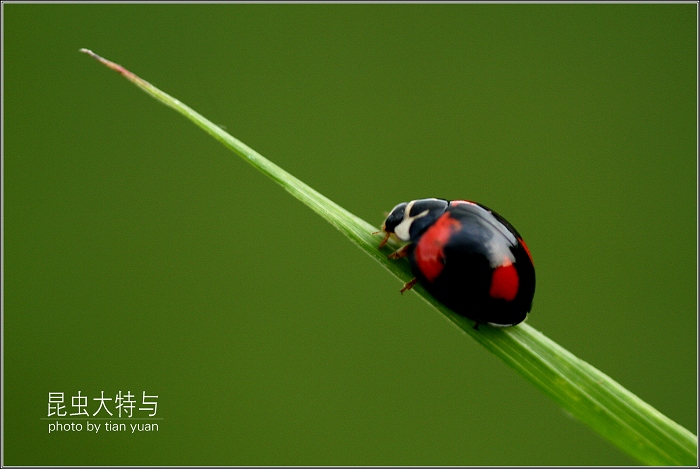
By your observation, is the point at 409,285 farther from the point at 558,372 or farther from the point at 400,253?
the point at 558,372

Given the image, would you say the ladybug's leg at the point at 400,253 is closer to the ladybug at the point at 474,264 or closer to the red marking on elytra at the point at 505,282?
the ladybug at the point at 474,264

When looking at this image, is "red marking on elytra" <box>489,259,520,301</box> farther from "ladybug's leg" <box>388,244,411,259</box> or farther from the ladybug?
"ladybug's leg" <box>388,244,411,259</box>

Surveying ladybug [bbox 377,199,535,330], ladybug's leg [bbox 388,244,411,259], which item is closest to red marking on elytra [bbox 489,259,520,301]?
ladybug [bbox 377,199,535,330]

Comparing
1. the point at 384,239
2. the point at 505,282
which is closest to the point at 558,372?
the point at 505,282

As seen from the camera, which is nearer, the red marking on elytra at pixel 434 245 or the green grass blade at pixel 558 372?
the green grass blade at pixel 558 372

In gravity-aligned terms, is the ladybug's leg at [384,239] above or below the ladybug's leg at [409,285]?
above

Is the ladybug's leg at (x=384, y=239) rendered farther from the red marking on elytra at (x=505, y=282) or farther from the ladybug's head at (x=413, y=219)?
the red marking on elytra at (x=505, y=282)

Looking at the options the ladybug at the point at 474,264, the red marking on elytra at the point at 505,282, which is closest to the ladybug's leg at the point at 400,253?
the ladybug at the point at 474,264
